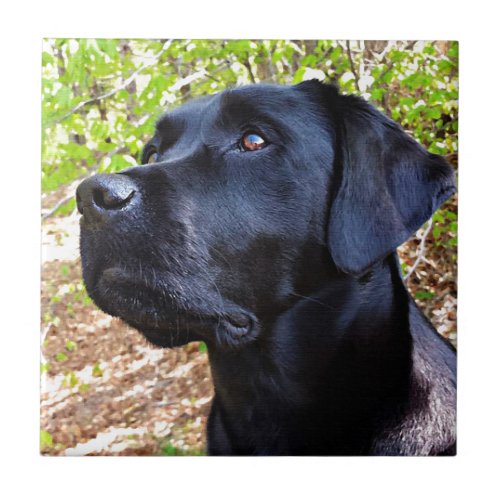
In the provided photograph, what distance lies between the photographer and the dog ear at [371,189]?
2600 mm

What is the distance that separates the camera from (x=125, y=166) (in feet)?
9.56

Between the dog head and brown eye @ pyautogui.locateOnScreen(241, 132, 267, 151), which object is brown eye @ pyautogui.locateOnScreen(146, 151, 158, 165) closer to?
the dog head

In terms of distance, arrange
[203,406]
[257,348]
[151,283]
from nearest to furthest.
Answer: [151,283] → [257,348] → [203,406]

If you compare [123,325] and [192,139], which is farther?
[123,325]

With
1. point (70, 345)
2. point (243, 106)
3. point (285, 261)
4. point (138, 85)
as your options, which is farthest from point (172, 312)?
point (138, 85)

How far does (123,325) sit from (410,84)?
1597 millimetres

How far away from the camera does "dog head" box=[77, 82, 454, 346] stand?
2492 mm

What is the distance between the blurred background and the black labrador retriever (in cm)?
13

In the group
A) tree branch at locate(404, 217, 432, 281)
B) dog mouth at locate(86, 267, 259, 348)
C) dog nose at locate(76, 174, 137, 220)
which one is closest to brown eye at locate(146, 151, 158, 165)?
dog nose at locate(76, 174, 137, 220)

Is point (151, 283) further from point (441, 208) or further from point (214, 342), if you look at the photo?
point (441, 208)

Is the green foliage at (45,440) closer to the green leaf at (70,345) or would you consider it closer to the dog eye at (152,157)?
the green leaf at (70,345)

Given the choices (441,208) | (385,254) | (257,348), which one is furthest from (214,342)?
(441,208)

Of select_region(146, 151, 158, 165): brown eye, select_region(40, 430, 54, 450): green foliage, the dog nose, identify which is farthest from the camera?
select_region(40, 430, 54, 450): green foliage

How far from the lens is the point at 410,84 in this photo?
116 inches
